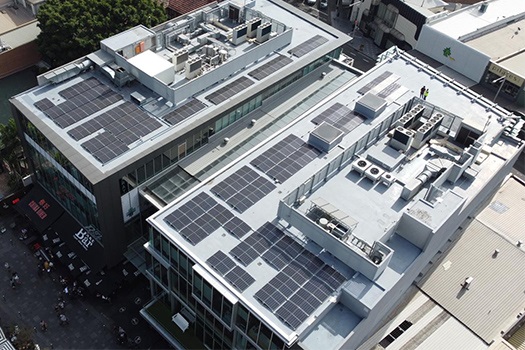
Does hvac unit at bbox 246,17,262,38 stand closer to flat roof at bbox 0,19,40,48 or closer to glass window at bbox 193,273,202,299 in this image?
glass window at bbox 193,273,202,299

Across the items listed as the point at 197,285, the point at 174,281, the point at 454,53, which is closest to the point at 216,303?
the point at 197,285

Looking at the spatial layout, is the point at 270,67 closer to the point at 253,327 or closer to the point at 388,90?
the point at 388,90

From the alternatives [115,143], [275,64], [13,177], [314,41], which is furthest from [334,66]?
[13,177]

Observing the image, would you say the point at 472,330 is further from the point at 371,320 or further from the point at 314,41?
the point at 314,41

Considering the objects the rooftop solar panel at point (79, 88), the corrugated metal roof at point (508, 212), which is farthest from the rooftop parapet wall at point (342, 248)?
the rooftop solar panel at point (79, 88)

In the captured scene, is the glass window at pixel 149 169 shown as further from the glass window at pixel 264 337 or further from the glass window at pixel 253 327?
the glass window at pixel 264 337

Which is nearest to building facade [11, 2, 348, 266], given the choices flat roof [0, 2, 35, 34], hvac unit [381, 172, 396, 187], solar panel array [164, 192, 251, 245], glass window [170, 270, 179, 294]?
solar panel array [164, 192, 251, 245]
